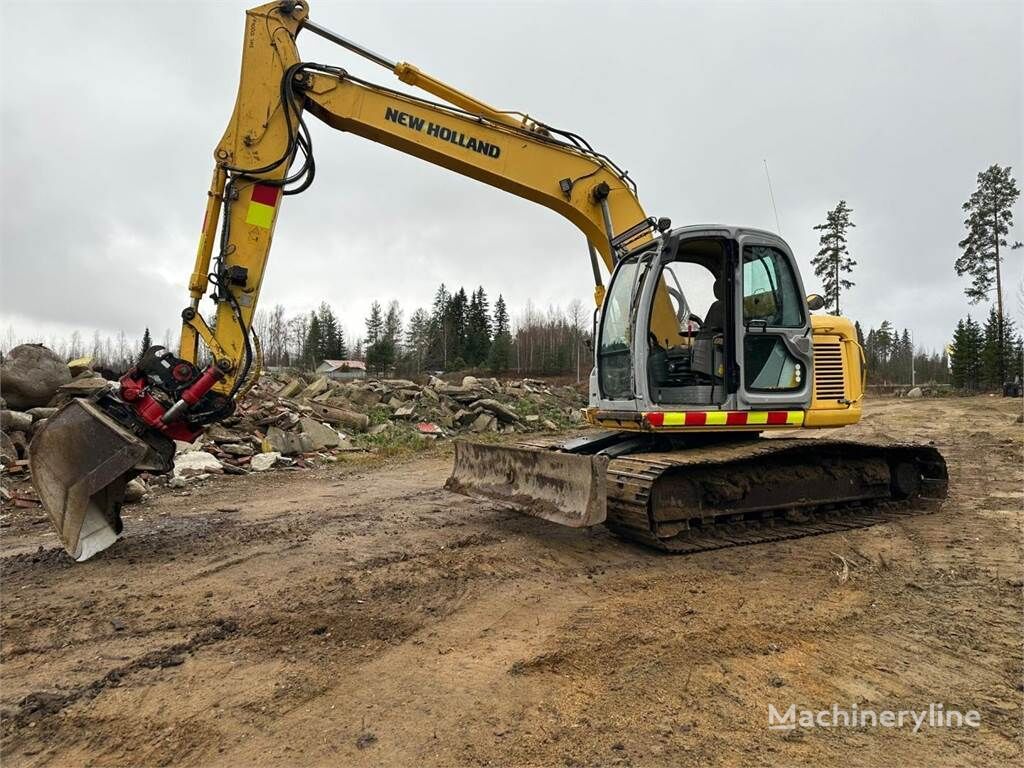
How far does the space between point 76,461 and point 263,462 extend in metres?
5.51

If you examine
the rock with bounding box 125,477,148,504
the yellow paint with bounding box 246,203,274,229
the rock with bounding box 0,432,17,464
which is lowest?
the rock with bounding box 125,477,148,504

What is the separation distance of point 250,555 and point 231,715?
97.5 inches

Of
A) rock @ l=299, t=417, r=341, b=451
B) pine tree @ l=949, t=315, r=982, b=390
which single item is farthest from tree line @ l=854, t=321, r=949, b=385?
rock @ l=299, t=417, r=341, b=451

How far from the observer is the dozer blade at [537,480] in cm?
489

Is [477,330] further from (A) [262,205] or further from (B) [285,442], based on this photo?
(A) [262,205]

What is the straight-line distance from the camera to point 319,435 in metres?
11.9

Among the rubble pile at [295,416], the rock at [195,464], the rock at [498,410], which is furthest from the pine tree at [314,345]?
the rock at [195,464]

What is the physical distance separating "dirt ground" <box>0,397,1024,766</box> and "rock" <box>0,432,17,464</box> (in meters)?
3.16

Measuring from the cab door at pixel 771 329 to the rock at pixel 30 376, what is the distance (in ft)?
30.7

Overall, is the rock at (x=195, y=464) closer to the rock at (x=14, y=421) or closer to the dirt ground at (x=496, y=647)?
the rock at (x=14, y=421)

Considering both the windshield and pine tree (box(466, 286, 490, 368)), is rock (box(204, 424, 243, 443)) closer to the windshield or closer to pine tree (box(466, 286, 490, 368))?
the windshield

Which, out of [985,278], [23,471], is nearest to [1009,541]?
Answer: [23,471]

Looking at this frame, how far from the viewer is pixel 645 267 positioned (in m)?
5.75

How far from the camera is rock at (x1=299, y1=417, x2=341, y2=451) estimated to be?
11734 mm
